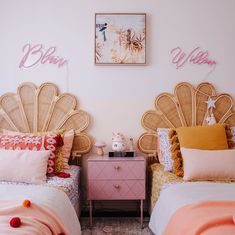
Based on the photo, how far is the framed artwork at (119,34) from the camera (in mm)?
2986

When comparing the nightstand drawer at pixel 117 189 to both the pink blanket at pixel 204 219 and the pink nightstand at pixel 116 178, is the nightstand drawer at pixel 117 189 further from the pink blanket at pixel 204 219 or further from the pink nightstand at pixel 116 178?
the pink blanket at pixel 204 219

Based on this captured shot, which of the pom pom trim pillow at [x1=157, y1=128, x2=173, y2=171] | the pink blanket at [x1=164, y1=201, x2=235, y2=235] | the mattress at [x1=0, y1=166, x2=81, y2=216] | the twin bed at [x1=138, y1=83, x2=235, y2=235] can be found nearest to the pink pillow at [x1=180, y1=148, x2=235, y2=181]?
the twin bed at [x1=138, y1=83, x2=235, y2=235]

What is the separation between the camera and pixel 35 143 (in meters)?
2.60

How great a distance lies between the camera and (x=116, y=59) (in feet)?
9.86

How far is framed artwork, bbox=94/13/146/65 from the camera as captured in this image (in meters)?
2.99

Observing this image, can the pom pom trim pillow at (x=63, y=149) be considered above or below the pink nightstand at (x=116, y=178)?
above

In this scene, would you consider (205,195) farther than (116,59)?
No

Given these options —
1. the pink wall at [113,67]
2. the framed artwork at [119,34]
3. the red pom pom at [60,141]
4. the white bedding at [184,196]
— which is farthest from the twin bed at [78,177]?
the framed artwork at [119,34]

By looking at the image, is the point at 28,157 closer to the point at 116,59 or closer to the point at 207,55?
the point at 116,59

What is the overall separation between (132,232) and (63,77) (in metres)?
1.57

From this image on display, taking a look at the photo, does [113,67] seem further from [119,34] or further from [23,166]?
[23,166]

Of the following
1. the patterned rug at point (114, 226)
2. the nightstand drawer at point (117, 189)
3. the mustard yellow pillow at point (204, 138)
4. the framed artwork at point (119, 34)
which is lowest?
the patterned rug at point (114, 226)

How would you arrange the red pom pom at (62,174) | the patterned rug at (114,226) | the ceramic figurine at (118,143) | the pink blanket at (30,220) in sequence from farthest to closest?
the ceramic figurine at (118,143)
the patterned rug at (114,226)
the red pom pom at (62,174)
the pink blanket at (30,220)

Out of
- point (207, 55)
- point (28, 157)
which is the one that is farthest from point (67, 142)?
point (207, 55)
